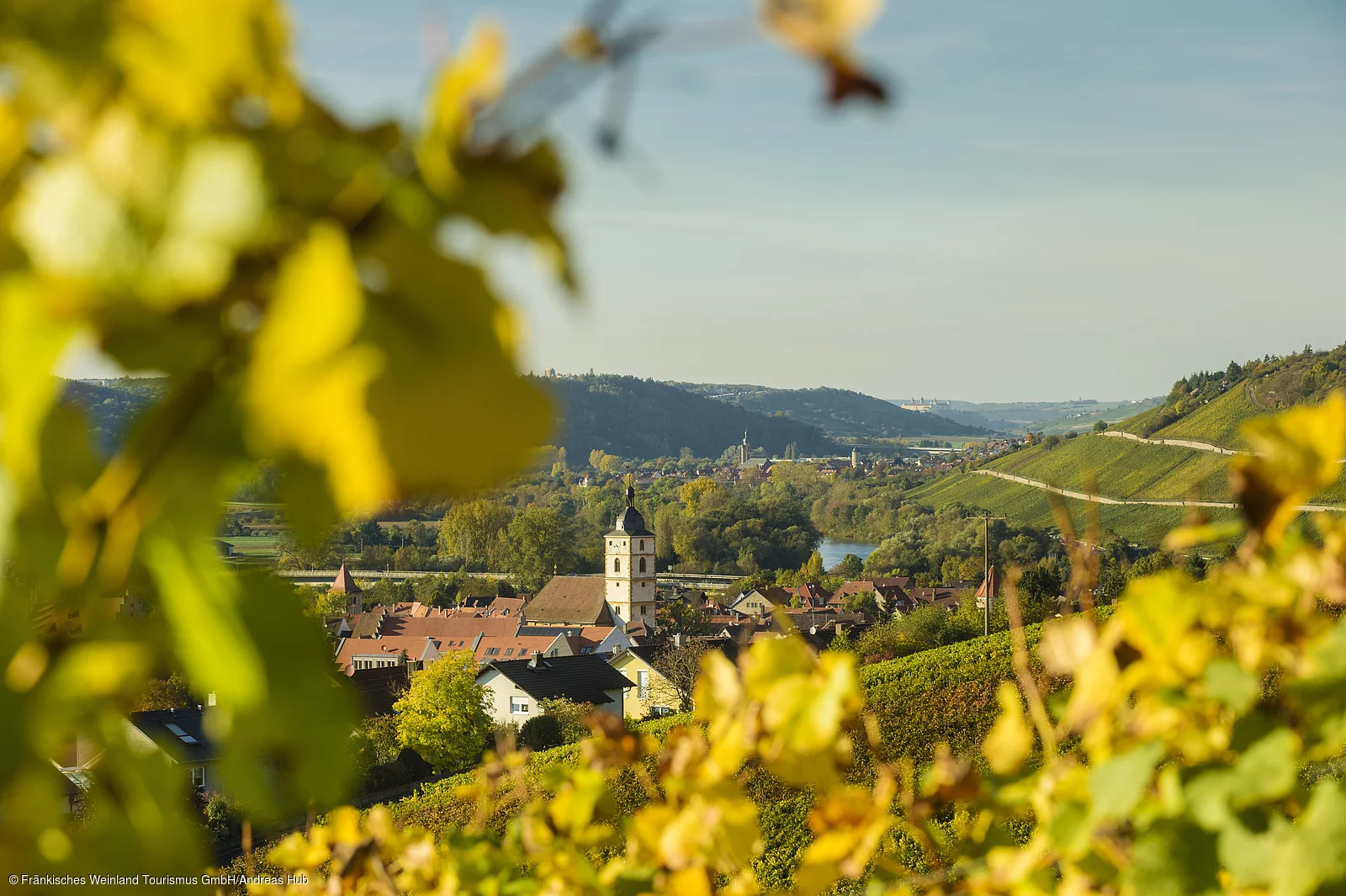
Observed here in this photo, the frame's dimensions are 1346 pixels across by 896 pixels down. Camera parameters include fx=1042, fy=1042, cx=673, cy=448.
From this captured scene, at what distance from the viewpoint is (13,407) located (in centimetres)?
28

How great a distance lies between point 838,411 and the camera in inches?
5217

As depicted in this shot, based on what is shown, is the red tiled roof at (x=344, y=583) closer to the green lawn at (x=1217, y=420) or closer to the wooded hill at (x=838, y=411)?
the green lawn at (x=1217, y=420)

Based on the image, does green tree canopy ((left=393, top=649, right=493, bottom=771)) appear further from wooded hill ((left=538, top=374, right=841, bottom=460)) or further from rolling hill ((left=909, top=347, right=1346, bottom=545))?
wooded hill ((left=538, top=374, right=841, bottom=460))

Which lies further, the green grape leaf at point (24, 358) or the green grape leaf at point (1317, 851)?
the green grape leaf at point (1317, 851)

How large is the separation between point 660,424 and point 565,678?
7135cm

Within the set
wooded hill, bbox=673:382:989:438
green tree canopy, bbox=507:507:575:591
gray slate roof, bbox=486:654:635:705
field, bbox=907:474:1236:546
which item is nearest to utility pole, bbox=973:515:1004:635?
gray slate roof, bbox=486:654:635:705

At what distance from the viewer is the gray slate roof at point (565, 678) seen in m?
23.8

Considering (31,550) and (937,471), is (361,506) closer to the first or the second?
(31,550)

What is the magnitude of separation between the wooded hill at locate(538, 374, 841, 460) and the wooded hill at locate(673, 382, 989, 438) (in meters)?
12.4

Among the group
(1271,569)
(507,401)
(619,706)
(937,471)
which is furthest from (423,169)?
(937,471)

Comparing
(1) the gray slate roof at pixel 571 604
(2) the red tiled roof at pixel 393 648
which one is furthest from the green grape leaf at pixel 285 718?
(1) the gray slate roof at pixel 571 604

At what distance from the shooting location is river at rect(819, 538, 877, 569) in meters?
62.1

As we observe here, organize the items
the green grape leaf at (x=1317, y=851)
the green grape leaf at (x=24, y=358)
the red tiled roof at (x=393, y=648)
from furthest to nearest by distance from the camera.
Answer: the red tiled roof at (x=393, y=648), the green grape leaf at (x=1317, y=851), the green grape leaf at (x=24, y=358)

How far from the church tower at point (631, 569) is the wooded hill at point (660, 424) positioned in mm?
34704
